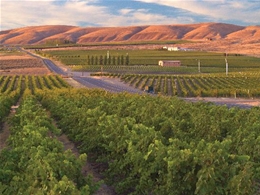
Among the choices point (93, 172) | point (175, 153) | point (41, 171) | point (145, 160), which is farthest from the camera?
point (93, 172)

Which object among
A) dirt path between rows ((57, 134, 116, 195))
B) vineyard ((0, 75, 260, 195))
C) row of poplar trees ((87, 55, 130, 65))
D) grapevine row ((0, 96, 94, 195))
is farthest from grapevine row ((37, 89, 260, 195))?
row of poplar trees ((87, 55, 130, 65))

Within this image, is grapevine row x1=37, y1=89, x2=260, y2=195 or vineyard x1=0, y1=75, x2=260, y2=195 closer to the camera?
vineyard x1=0, y1=75, x2=260, y2=195

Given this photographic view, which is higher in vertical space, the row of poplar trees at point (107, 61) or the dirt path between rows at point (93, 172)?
the row of poplar trees at point (107, 61)

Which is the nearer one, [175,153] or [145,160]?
[175,153]

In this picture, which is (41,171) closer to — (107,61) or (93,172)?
(93,172)

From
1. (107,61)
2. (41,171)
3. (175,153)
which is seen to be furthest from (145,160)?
(107,61)

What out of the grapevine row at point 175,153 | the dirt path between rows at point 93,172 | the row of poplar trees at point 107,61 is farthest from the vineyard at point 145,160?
the row of poplar trees at point 107,61

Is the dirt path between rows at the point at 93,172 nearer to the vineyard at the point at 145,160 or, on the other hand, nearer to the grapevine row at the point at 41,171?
the vineyard at the point at 145,160

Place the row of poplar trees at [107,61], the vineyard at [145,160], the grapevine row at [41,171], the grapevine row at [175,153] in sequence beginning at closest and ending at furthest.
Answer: the grapevine row at [41,171] < the vineyard at [145,160] < the grapevine row at [175,153] < the row of poplar trees at [107,61]

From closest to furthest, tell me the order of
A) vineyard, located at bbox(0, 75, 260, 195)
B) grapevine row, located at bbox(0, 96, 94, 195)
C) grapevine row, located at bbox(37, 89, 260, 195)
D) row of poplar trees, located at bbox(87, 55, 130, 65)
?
grapevine row, located at bbox(0, 96, 94, 195), vineyard, located at bbox(0, 75, 260, 195), grapevine row, located at bbox(37, 89, 260, 195), row of poplar trees, located at bbox(87, 55, 130, 65)

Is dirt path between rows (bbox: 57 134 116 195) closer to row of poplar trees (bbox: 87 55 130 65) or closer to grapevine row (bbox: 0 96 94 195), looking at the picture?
grapevine row (bbox: 0 96 94 195)

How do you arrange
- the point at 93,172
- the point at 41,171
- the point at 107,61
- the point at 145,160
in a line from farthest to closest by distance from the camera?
the point at 107,61 < the point at 93,172 < the point at 145,160 < the point at 41,171

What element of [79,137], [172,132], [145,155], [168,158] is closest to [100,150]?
[79,137]
